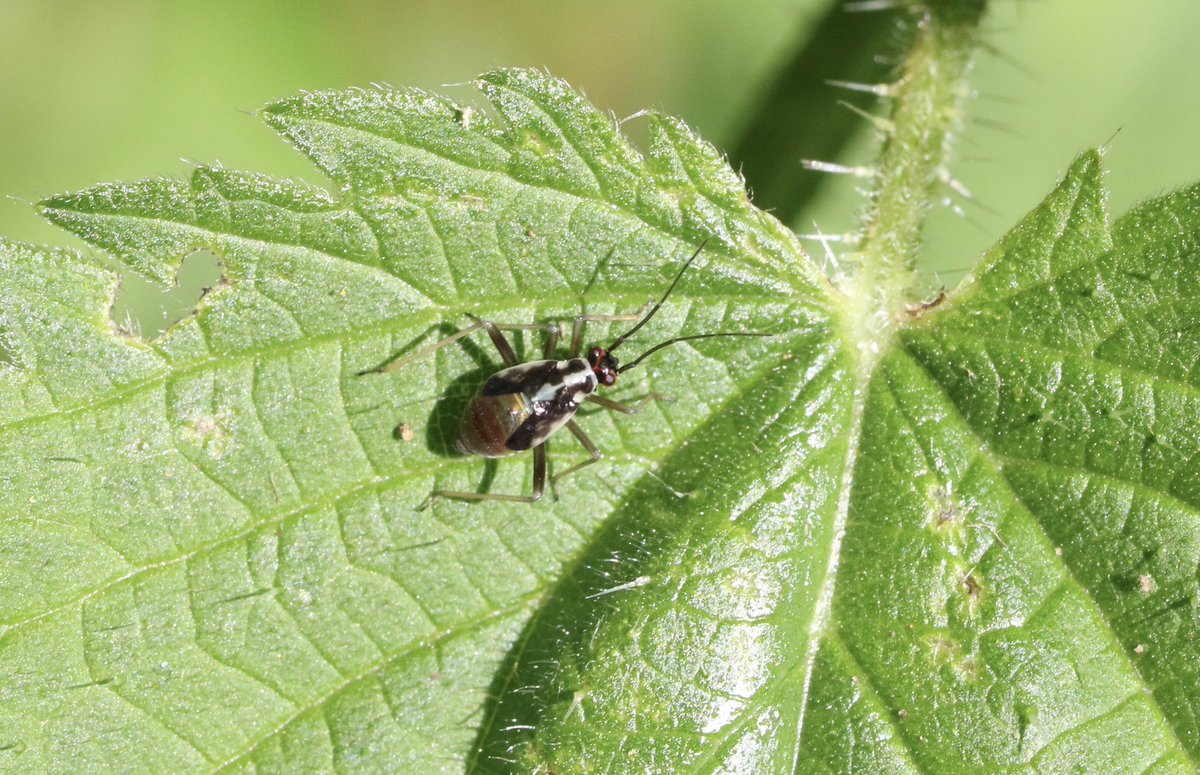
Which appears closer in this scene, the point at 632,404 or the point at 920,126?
the point at 632,404

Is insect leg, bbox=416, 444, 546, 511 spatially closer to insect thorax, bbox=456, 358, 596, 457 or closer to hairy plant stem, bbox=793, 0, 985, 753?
insect thorax, bbox=456, 358, 596, 457

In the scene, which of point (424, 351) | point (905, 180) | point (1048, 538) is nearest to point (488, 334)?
point (424, 351)

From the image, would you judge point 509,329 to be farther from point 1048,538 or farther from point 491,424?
point 1048,538

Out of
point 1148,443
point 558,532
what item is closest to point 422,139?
point 558,532

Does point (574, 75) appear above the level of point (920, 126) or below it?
above

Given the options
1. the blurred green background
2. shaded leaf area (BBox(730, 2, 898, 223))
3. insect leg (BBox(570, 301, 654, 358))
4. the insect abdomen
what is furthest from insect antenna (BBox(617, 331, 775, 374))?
the blurred green background

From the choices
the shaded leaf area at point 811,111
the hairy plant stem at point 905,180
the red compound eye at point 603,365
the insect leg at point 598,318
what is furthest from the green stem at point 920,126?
the red compound eye at point 603,365
